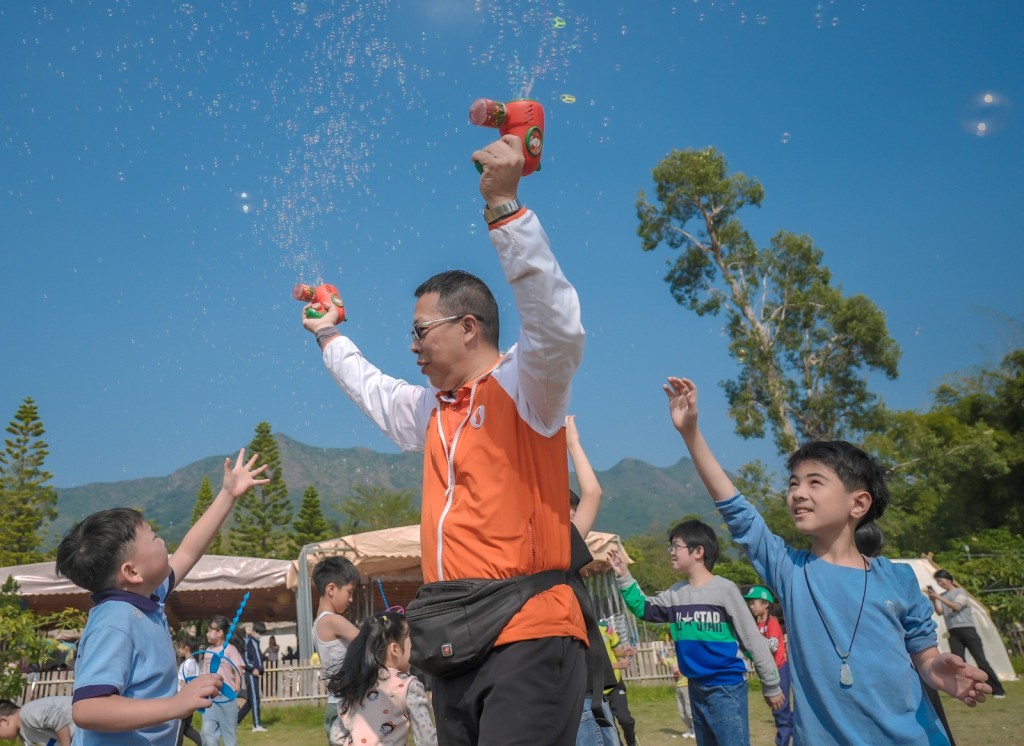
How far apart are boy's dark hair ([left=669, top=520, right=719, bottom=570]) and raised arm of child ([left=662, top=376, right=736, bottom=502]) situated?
7.44ft

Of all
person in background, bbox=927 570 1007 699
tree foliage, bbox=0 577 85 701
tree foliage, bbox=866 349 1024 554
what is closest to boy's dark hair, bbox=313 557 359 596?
tree foliage, bbox=0 577 85 701

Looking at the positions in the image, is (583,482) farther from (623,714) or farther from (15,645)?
(15,645)

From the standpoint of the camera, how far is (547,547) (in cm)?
242

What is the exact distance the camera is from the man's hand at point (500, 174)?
2.39 metres

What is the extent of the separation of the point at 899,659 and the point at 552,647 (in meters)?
1.33

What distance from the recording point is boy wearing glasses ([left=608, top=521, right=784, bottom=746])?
475 centimetres

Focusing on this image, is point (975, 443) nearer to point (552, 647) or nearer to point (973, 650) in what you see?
point (973, 650)

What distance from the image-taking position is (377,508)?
6450 centimetres

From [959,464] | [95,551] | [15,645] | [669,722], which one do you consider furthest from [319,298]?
[959,464]

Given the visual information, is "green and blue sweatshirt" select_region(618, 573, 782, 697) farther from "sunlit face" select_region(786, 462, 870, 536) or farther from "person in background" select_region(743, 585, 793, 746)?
"person in background" select_region(743, 585, 793, 746)

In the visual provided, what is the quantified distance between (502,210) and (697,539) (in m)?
3.68

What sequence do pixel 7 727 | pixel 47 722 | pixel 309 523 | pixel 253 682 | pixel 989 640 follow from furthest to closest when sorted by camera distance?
1. pixel 309 523
2. pixel 989 640
3. pixel 253 682
4. pixel 7 727
5. pixel 47 722

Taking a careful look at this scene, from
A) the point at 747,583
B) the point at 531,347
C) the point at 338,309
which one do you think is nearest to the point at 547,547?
the point at 531,347

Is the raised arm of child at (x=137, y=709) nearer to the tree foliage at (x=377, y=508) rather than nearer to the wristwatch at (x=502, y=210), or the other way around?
the wristwatch at (x=502, y=210)
